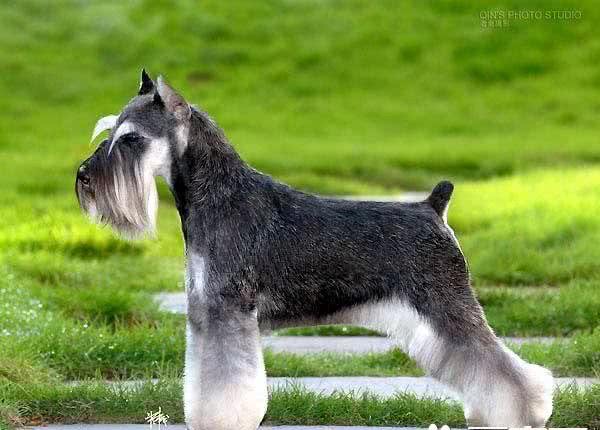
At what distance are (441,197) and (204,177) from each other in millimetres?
1228

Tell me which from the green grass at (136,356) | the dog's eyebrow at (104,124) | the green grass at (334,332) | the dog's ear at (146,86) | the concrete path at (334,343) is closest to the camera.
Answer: the dog's eyebrow at (104,124)

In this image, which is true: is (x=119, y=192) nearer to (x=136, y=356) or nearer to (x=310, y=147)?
(x=136, y=356)

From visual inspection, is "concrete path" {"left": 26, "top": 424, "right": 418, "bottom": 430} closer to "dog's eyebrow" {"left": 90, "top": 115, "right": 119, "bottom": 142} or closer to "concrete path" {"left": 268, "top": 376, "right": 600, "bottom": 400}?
"concrete path" {"left": 268, "top": 376, "right": 600, "bottom": 400}

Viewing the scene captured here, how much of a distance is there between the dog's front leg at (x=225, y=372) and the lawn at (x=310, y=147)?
43.5 inches

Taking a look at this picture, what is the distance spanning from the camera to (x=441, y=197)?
6090 millimetres

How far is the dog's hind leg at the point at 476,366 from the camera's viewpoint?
576 cm

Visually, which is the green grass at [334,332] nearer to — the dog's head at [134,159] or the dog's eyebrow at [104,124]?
the dog's head at [134,159]

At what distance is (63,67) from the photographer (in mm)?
28344

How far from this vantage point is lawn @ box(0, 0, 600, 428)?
318 inches

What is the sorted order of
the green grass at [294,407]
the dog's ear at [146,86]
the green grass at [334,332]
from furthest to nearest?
1. the green grass at [334,332]
2. the green grass at [294,407]
3. the dog's ear at [146,86]

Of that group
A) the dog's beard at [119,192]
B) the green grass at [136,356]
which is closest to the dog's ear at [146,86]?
the dog's beard at [119,192]

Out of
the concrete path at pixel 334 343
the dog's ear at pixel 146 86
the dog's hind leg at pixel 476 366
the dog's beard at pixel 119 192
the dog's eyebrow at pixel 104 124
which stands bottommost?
the concrete path at pixel 334 343

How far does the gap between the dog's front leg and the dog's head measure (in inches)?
25.4

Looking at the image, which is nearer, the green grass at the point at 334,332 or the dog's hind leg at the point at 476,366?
the dog's hind leg at the point at 476,366
